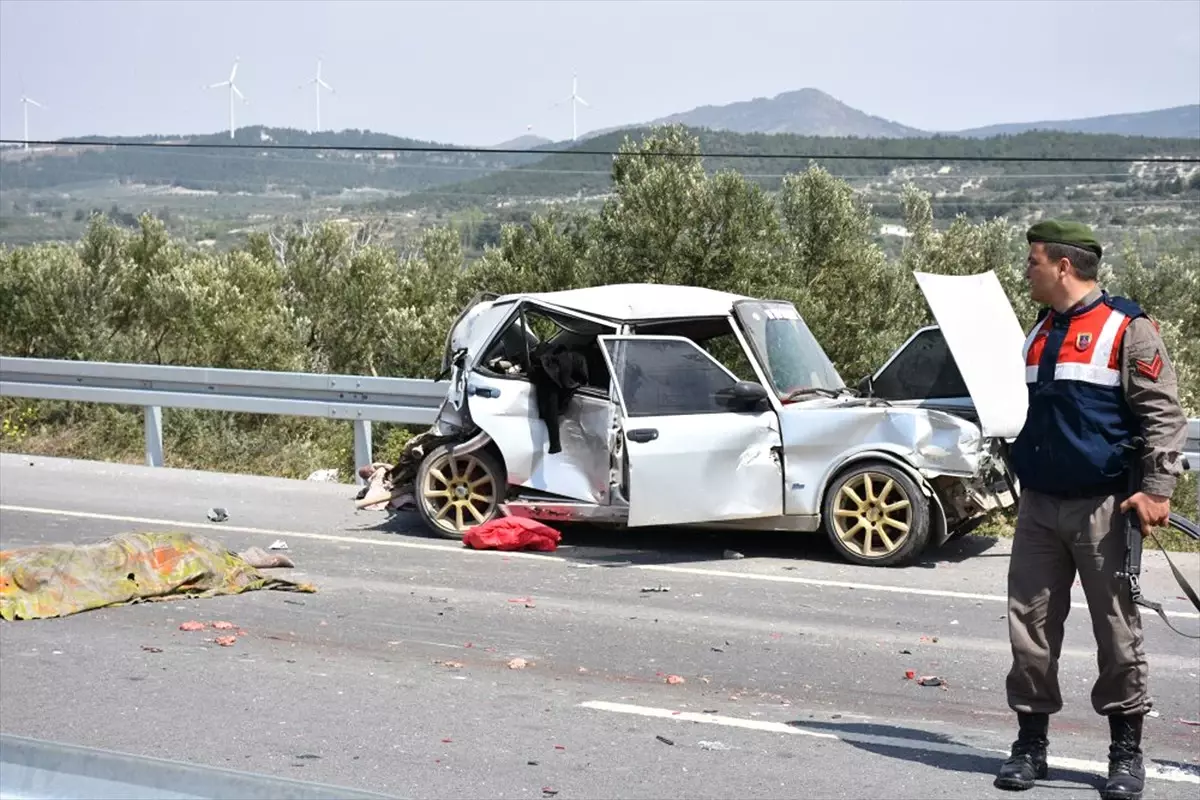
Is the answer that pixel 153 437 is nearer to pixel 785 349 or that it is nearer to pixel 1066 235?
pixel 785 349

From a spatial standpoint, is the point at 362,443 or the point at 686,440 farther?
the point at 362,443

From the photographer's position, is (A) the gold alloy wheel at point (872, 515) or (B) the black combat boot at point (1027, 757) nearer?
(B) the black combat boot at point (1027, 757)

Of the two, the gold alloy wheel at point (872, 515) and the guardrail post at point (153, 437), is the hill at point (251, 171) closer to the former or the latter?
the guardrail post at point (153, 437)

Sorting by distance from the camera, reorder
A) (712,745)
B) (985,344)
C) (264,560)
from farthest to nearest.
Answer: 1. (985,344)
2. (264,560)
3. (712,745)

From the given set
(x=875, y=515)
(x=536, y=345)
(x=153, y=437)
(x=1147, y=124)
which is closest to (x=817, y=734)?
(x=875, y=515)

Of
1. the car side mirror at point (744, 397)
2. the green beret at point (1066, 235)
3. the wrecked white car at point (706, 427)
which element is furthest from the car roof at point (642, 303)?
the green beret at point (1066, 235)

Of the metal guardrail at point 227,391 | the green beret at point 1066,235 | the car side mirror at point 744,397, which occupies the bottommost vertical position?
the metal guardrail at point 227,391

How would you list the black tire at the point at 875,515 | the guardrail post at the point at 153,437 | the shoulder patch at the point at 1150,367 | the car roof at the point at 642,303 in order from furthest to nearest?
the guardrail post at the point at 153,437
the car roof at the point at 642,303
the black tire at the point at 875,515
the shoulder patch at the point at 1150,367

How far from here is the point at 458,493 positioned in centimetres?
1105

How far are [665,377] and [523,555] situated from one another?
5.18 ft

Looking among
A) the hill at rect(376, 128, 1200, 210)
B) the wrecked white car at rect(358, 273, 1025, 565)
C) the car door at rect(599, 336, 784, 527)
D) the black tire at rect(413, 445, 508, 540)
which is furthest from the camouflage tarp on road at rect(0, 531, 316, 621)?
the hill at rect(376, 128, 1200, 210)

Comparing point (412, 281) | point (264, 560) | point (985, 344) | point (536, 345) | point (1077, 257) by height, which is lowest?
point (264, 560)

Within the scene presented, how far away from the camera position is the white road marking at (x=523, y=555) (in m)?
9.27

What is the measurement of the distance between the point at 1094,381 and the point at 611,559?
211 inches
